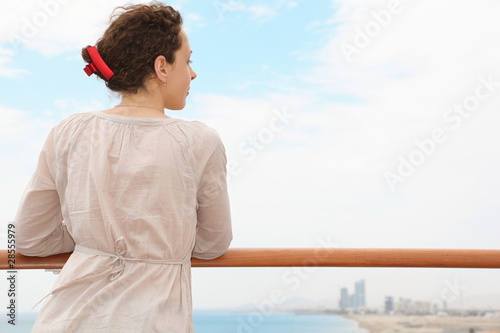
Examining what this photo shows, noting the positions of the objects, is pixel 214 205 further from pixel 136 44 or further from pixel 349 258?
pixel 349 258

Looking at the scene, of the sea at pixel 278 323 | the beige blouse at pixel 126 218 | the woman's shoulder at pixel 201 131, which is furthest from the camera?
the sea at pixel 278 323

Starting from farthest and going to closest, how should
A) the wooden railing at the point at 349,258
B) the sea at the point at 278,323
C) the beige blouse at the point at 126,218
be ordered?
the sea at the point at 278,323
the wooden railing at the point at 349,258
the beige blouse at the point at 126,218

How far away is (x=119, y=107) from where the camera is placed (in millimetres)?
1111

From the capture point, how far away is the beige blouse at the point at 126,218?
980mm

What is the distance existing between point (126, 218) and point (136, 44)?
15.1 inches

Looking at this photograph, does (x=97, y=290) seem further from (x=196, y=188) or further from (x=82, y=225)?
(x=196, y=188)

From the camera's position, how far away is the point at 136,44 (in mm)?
1098

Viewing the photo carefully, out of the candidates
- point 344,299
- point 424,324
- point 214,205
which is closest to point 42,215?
point 214,205

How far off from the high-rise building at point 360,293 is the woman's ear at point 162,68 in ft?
3.11

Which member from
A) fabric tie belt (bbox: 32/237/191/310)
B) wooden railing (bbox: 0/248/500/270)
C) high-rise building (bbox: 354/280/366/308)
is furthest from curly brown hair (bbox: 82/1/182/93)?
high-rise building (bbox: 354/280/366/308)

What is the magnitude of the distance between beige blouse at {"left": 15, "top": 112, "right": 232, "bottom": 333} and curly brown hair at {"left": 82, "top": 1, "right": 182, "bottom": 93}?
0.09 meters

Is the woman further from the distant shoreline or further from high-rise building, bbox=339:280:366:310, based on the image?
the distant shoreline

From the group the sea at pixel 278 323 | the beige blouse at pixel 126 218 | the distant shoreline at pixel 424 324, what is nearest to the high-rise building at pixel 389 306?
the distant shoreline at pixel 424 324

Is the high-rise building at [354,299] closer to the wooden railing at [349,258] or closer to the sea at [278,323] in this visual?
the sea at [278,323]
